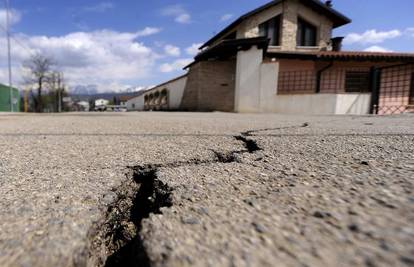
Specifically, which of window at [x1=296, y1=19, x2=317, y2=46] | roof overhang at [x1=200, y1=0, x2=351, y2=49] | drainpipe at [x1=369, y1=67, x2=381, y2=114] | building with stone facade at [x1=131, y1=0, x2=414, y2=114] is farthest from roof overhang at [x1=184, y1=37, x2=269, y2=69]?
window at [x1=296, y1=19, x2=317, y2=46]

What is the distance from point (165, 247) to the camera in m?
0.53

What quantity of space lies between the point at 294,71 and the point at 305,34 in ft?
17.4

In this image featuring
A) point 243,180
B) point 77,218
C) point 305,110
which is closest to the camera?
point 77,218

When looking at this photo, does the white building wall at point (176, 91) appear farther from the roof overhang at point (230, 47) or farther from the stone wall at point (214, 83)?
the roof overhang at point (230, 47)

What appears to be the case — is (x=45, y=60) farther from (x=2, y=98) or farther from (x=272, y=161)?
(x=272, y=161)

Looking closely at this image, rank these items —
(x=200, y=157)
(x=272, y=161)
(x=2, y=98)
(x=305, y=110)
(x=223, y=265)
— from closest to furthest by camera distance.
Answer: (x=223, y=265) → (x=272, y=161) → (x=200, y=157) → (x=305, y=110) → (x=2, y=98)

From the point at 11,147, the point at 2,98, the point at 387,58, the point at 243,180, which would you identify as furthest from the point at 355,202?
the point at 2,98

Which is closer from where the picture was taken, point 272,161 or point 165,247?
point 165,247

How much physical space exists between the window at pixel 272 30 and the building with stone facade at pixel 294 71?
49 mm

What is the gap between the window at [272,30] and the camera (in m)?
12.6

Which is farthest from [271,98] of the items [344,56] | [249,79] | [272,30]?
[272,30]

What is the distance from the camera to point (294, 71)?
9.30 meters

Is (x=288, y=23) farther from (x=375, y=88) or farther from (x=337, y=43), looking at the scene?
(x=375, y=88)

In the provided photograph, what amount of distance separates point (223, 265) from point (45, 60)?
36147 mm
